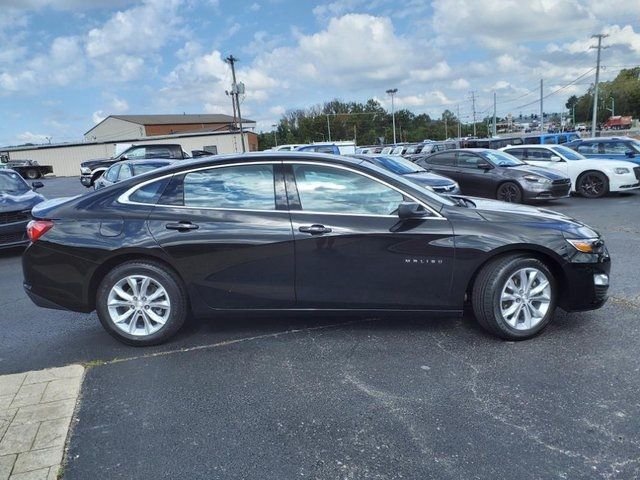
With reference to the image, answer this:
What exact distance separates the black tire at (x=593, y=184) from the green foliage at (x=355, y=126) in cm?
8723

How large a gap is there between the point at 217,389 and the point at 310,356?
0.78 metres

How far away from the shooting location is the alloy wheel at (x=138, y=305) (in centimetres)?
407

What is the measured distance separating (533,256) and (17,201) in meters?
8.24

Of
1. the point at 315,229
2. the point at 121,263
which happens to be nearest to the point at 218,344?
the point at 121,263

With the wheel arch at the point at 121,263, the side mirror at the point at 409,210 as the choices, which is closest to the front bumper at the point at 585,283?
the side mirror at the point at 409,210

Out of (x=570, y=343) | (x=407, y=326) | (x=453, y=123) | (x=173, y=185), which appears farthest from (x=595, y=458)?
(x=453, y=123)

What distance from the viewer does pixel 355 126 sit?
110 metres

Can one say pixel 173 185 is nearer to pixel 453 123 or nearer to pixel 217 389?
pixel 217 389

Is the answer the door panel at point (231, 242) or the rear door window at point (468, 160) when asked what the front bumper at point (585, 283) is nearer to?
the door panel at point (231, 242)

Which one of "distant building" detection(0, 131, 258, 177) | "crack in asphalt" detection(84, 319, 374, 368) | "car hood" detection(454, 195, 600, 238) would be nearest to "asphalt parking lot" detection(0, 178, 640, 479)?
"crack in asphalt" detection(84, 319, 374, 368)

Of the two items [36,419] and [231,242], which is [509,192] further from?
[36,419]

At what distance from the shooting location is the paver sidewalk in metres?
2.71

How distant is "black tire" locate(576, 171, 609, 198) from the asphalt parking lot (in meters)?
10.1

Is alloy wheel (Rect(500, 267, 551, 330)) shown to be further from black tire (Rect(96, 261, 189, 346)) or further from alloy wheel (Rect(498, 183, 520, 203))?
alloy wheel (Rect(498, 183, 520, 203))
